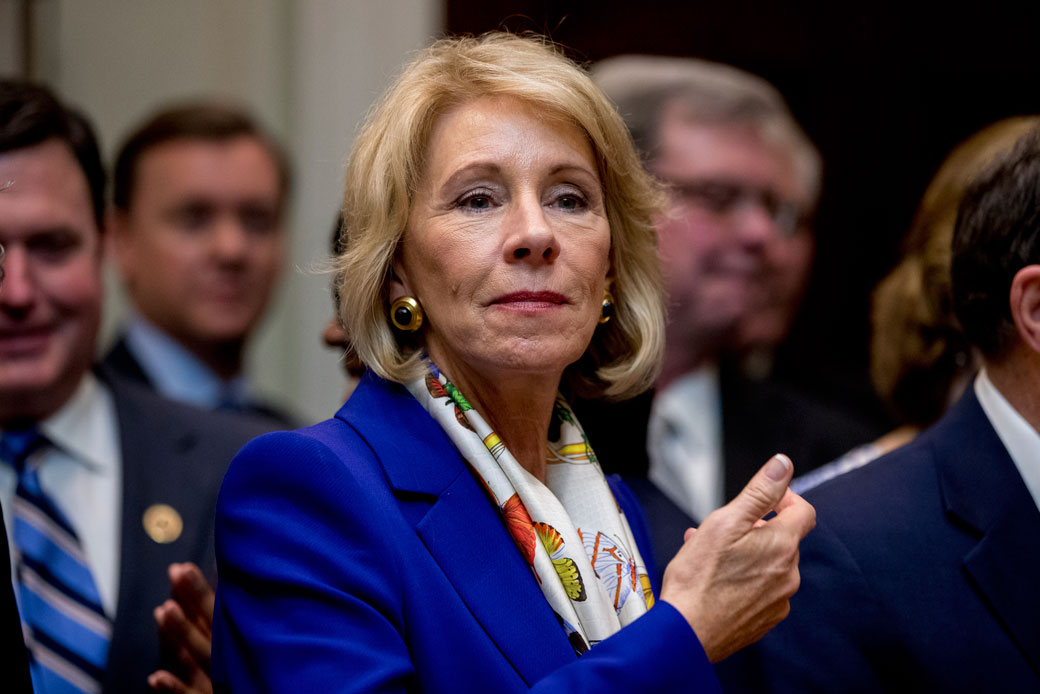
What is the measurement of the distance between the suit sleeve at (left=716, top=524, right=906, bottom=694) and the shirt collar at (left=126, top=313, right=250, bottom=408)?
8.04ft

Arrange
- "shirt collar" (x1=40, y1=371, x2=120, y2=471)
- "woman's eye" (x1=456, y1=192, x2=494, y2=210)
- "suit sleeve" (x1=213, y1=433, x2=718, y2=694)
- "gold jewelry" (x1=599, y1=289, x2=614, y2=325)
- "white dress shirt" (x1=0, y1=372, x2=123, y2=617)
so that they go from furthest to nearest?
1. "shirt collar" (x1=40, y1=371, x2=120, y2=471)
2. "white dress shirt" (x1=0, y1=372, x2=123, y2=617)
3. "gold jewelry" (x1=599, y1=289, x2=614, y2=325)
4. "woman's eye" (x1=456, y1=192, x2=494, y2=210)
5. "suit sleeve" (x1=213, y1=433, x2=718, y2=694)

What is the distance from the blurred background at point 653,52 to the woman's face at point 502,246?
288 cm

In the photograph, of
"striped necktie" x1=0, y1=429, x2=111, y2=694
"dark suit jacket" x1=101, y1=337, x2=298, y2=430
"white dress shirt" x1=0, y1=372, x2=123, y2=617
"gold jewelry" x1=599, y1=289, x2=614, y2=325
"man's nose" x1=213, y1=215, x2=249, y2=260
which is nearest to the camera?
"gold jewelry" x1=599, y1=289, x2=614, y2=325

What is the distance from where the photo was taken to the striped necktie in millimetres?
2486

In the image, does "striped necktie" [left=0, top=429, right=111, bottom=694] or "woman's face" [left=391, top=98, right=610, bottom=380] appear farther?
"striped necktie" [left=0, top=429, right=111, bottom=694]

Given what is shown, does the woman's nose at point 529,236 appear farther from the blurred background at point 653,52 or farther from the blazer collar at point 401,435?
the blurred background at point 653,52

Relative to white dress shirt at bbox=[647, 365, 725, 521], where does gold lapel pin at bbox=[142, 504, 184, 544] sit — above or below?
above

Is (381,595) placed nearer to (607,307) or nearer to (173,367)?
(607,307)

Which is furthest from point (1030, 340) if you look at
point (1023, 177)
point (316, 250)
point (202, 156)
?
point (316, 250)

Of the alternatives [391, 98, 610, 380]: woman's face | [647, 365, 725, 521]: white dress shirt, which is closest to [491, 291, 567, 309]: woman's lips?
[391, 98, 610, 380]: woman's face

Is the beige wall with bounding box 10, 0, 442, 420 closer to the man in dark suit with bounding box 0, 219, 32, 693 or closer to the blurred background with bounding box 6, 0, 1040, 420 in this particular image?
the blurred background with bounding box 6, 0, 1040, 420

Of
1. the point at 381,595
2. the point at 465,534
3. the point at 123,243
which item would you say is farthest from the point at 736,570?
the point at 123,243

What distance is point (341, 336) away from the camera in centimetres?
241

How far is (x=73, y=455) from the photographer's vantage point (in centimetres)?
277
